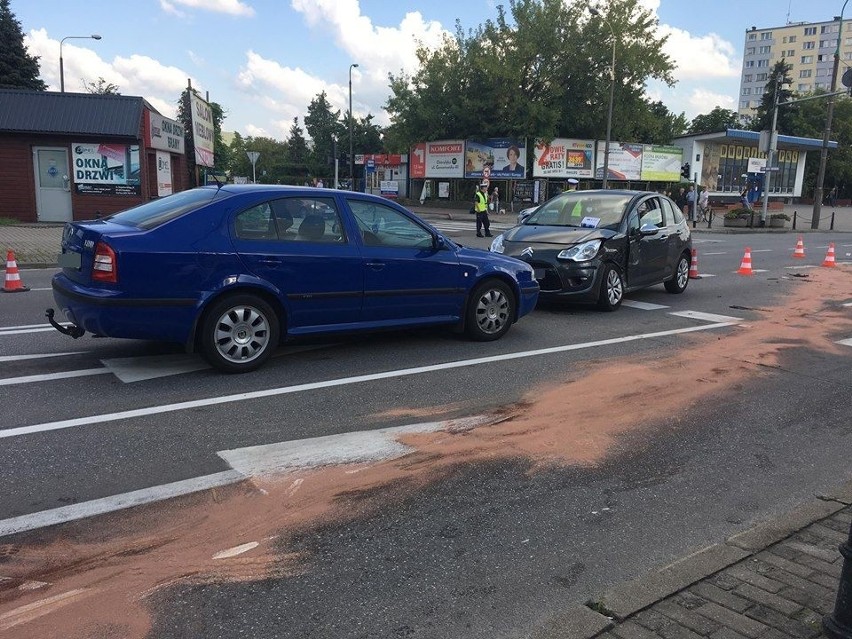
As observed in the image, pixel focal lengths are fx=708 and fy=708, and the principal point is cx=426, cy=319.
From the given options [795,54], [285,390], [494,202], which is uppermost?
[795,54]

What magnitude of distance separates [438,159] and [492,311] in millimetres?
40827

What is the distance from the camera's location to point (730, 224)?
35.7m

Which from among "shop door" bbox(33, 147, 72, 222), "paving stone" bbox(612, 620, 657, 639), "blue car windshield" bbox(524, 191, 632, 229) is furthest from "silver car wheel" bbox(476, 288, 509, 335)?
"shop door" bbox(33, 147, 72, 222)

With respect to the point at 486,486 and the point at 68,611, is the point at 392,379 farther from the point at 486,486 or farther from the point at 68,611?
the point at 68,611

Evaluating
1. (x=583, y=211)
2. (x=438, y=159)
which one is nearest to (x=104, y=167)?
(x=583, y=211)

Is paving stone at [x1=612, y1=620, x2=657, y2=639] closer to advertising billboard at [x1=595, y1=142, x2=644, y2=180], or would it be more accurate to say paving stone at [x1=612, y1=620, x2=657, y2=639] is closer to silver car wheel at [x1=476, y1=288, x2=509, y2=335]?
silver car wheel at [x1=476, y1=288, x2=509, y2=335]

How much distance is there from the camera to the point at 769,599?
2996 mm

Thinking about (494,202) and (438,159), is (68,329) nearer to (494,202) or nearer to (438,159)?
(494,202)

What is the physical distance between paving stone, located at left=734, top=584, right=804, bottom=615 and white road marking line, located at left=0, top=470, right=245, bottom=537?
2703mm

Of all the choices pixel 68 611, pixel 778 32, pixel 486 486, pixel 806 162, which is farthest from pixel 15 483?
pixel 778 32

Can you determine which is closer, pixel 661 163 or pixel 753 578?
pixel 753 578

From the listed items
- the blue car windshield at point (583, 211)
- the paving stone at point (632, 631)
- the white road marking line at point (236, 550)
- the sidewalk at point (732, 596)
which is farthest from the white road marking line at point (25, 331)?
the paving stone at point (632, 631)

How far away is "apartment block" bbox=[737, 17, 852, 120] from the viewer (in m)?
127

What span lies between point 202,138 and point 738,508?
96.6 feet
